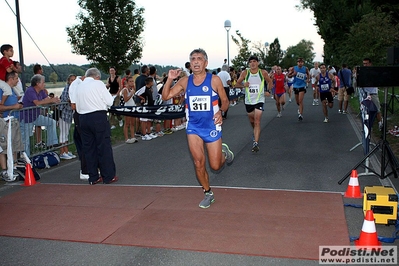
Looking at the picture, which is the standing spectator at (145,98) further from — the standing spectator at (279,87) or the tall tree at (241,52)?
the tall tree at (241,52)

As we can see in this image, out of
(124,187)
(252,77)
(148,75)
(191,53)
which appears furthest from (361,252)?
(148,75)

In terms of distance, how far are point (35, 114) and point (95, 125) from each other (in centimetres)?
255

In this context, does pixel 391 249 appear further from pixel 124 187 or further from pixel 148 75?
pixel 148 75

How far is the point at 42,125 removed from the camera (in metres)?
10.4

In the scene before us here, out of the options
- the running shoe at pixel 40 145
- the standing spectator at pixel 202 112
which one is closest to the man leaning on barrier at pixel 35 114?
the running shoe at pixel 40 145

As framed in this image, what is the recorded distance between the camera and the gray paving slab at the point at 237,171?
498 cm

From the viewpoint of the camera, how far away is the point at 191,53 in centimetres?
666

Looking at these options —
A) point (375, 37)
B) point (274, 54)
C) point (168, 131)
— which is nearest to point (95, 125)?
point (168, 131)

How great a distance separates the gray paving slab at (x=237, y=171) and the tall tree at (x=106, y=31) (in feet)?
39.0

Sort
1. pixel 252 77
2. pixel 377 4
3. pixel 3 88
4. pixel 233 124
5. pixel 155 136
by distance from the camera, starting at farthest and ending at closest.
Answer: pixel 377 4
pixel 233 124
pixel 155 136
pixel 252 77
pixel 3 88

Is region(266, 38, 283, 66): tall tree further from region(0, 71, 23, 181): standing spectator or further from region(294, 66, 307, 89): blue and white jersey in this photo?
region(0, 71, 23, 181): standing spectator

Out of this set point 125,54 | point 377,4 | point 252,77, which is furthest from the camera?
point 377,4

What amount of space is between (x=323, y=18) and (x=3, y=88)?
40368mm

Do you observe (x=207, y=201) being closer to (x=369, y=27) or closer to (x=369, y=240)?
(x=369, y=240)
